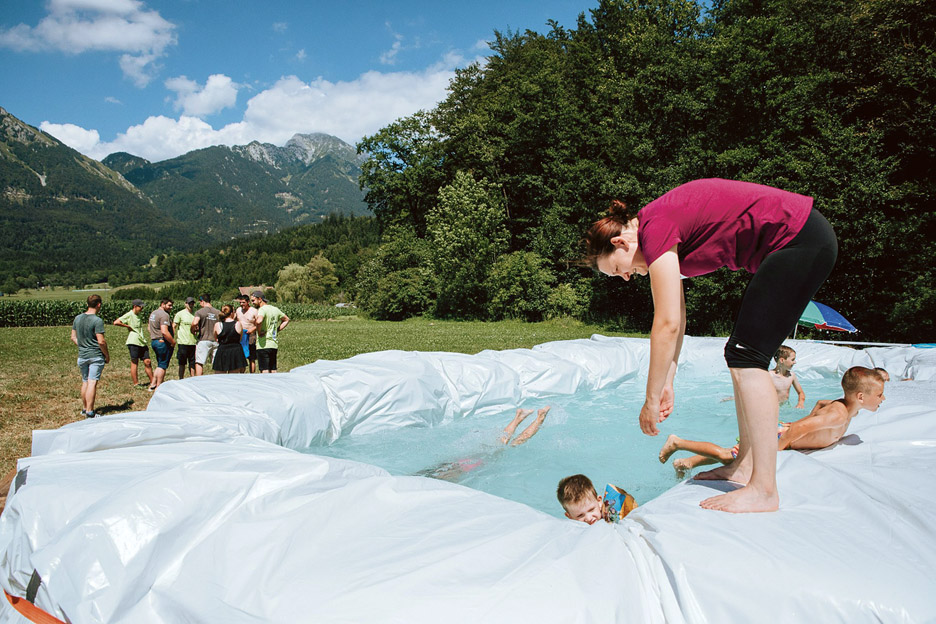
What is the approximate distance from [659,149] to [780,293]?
18.3m

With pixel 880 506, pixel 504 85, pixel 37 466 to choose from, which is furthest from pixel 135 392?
pixel 504 85

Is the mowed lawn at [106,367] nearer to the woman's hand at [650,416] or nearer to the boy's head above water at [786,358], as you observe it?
the woman's hand at [650,416]

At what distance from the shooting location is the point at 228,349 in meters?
7.39

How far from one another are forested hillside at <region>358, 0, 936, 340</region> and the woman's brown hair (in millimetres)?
129

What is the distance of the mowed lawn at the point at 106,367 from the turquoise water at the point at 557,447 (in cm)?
315

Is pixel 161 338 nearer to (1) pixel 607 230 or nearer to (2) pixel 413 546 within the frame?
(2) pixel 413 546

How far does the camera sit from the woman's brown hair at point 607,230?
2.28 meters

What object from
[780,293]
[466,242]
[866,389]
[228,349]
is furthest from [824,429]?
[466,242]

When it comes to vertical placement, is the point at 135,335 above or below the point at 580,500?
above

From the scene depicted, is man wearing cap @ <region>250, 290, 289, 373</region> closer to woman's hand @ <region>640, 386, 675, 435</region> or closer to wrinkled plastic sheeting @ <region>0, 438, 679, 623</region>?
wrinkled plastic sheeting @ <region>0, 438, 679, 623</region>

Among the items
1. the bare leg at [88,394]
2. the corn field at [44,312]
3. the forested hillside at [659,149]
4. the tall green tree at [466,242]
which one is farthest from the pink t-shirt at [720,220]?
the corn field at [44,312]

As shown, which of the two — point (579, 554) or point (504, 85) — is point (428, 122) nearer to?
point (504, 85)

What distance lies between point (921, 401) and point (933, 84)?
1276 centimetres

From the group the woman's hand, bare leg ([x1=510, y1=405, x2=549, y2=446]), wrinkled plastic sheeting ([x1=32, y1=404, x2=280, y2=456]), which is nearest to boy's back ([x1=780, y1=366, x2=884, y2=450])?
the woman's hand
